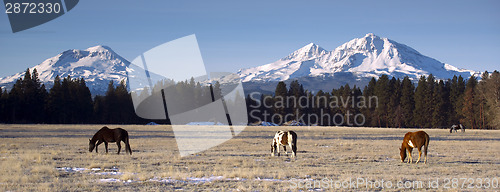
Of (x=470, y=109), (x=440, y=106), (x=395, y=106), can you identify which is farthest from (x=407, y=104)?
(x=470, y=109)

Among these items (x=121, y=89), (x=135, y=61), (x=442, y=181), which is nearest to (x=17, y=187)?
(x=135, y=61)

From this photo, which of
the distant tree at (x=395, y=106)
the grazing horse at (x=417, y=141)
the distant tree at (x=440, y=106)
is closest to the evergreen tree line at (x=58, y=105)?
the distant tree at (x=395, y=106)

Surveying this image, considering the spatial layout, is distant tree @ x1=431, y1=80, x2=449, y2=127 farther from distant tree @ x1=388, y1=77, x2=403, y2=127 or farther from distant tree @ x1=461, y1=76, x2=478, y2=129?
distant tree @ x1=388, y1=77, x2=403, y2=127

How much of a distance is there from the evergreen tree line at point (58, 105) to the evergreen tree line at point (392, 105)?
114 feet

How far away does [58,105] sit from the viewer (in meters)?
84.1

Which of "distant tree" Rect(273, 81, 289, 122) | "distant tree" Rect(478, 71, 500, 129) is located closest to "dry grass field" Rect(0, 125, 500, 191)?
"distant tree" Rect(478, 71, 500, 129)

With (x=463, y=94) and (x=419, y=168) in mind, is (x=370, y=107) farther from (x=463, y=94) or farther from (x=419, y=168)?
(x=419, y=168)

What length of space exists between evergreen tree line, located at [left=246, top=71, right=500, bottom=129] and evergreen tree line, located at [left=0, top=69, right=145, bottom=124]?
114 ft

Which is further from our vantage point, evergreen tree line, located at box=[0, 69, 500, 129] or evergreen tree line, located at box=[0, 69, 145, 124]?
evergreen tree line, located at box=[0, 69, 500, 129]

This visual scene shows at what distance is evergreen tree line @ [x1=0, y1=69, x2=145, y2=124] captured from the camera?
81375mm

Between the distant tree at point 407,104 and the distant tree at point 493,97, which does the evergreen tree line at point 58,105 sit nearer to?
the distant tree at point 407,104

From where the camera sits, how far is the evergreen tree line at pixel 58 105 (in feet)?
267

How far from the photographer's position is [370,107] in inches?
3787

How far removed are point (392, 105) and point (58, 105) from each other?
73822mm
